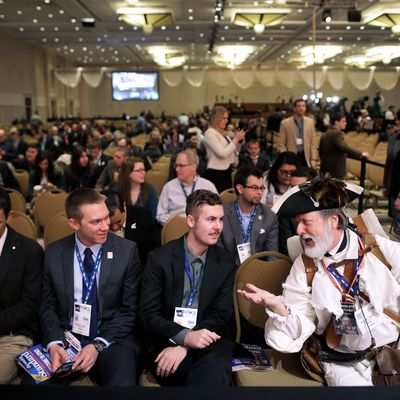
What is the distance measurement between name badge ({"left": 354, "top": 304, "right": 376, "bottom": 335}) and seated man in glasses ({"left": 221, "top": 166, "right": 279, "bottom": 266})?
4.60ft

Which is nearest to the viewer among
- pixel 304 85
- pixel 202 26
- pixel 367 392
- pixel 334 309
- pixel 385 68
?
pixel 367 392

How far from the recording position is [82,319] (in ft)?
7.99

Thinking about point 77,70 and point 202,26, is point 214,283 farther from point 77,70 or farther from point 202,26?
point 77,70

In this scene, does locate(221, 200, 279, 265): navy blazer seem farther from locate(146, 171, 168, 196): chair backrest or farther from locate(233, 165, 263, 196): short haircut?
locate(146, 171, 168, 196): chair backrest

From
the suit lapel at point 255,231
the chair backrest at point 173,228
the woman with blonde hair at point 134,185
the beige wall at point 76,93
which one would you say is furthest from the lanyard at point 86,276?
the beige wall at point 76,93

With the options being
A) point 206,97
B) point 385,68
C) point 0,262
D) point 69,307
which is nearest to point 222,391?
point 69,307

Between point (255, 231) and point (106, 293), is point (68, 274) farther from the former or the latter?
point (255, 231)

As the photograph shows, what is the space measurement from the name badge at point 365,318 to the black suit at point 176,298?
65 centimetres

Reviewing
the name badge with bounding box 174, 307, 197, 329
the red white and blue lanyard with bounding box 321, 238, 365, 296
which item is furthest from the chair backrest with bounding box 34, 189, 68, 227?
the red white and blue lanyard with bounding box 321, 238, 365, 296

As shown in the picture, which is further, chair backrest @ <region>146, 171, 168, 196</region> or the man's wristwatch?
chair backrest @ <region>146, 171, 168, 196</region>

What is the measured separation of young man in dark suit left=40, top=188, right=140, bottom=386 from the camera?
8.00ft

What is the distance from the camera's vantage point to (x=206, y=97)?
37.3 m

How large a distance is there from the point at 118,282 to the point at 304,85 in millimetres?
35898

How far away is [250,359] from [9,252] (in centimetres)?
135
